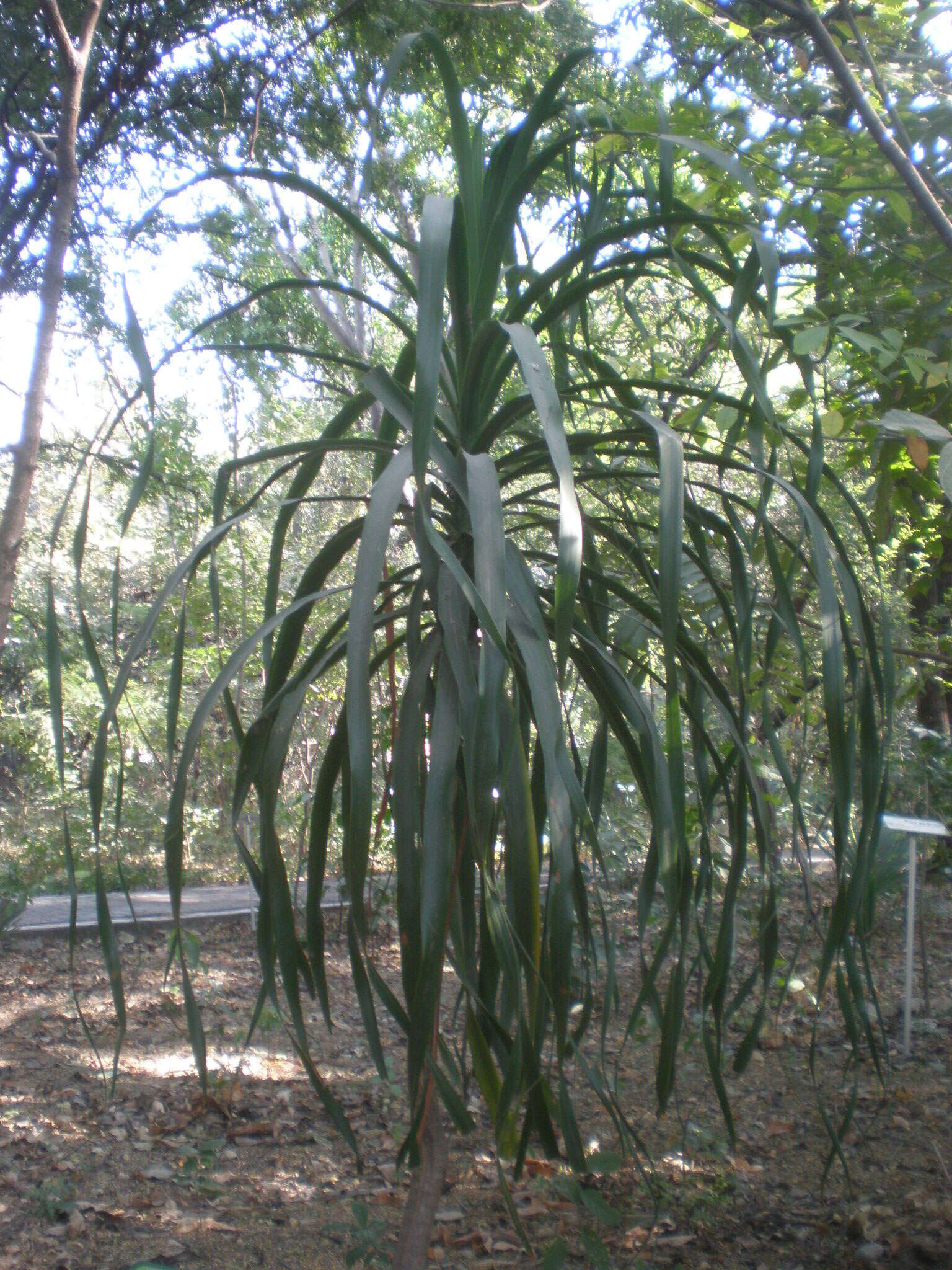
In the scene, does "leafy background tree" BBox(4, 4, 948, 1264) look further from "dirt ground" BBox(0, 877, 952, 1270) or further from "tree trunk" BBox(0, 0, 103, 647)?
"tree trunk" BBox(0, 0, 103, 647)

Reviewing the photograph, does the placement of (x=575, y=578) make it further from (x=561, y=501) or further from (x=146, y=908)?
(x=146, y=908)

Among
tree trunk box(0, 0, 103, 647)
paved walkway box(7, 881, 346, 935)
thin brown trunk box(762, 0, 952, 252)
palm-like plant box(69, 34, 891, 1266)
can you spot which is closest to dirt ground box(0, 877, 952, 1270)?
palm-like plant box(69, 34, 891, 1266)

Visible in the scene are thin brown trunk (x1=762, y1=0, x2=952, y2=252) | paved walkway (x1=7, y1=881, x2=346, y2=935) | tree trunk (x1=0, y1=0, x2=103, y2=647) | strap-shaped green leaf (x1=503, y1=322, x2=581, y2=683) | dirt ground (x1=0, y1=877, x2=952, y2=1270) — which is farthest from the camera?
paved walkway (x1=7, y1=881, x2=346, y2=935)

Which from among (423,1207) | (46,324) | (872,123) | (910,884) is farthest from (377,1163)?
(872,123)

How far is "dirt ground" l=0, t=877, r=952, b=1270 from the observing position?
1910 mm

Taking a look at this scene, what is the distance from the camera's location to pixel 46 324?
105 inches

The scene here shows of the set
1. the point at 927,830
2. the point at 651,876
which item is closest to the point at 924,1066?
the point at 927,830

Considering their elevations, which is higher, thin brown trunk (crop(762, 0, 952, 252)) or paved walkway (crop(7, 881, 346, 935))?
thin brown trunk (crop(762, 0, 952, 252))

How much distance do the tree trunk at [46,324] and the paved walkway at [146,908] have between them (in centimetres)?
199

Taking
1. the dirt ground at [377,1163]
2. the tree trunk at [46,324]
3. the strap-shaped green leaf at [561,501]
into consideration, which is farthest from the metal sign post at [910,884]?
the tree trunk at [46,324]

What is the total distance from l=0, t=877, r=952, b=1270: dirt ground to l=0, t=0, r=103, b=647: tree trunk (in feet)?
4.01

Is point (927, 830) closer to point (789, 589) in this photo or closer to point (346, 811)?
point (789, 589)

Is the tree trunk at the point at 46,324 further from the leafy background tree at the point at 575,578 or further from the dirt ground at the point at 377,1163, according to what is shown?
the dirt ground at the point at 377,1163

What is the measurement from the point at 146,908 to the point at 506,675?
13.7 feet
